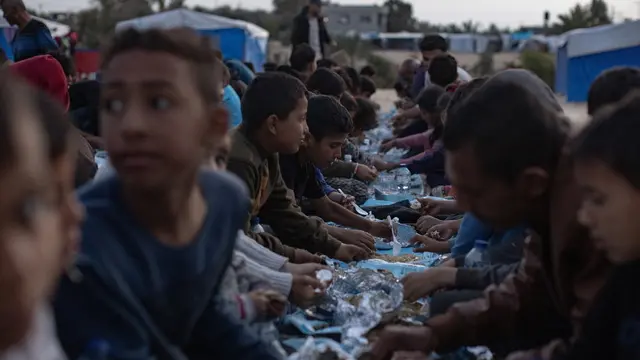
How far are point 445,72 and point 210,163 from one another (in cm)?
535

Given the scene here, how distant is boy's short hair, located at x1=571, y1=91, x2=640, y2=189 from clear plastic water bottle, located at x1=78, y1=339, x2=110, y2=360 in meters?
0.95

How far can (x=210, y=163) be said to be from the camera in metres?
1.86

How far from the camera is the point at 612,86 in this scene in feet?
8.54

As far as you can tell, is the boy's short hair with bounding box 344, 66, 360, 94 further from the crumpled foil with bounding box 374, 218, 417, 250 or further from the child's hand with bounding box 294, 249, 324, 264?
the child's hand with bounding box 294, 249, 324, 264

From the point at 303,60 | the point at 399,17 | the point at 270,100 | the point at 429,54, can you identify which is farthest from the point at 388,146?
the point at 399,17

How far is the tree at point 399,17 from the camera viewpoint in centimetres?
6247

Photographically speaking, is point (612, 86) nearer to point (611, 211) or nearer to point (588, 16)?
point (611, 211)

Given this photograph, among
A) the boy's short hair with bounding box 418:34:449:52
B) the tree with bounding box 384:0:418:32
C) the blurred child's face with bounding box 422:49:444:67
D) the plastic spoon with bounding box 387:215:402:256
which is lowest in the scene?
the tree with bounding box 384:0:418:32

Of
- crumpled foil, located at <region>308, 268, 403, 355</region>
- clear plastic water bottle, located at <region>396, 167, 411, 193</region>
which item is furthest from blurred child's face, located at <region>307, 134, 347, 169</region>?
clear plastic water bottle, located at <region>396, 167, 411, 193</region>

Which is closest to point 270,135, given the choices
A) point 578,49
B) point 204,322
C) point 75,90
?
point 204,322

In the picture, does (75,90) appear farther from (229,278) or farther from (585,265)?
(585,265)

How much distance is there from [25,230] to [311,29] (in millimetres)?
9435

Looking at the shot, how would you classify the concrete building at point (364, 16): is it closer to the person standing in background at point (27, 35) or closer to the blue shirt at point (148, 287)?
the person standing in background at point (27, 35)

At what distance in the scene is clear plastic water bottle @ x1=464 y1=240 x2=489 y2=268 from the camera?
2.65 metres
